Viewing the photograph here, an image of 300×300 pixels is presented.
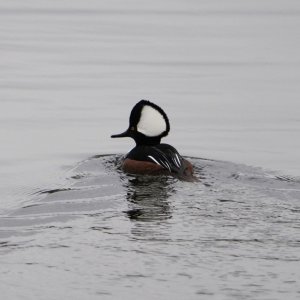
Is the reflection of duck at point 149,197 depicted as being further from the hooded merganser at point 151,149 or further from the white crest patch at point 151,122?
the white crest patch at point 151,122

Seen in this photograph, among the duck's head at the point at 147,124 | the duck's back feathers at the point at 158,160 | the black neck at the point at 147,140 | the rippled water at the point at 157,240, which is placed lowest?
the rippled water at the point at 157,240

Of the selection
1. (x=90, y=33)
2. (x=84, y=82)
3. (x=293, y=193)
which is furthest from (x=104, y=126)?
(x=90, y=33)

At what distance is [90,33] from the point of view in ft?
90.6

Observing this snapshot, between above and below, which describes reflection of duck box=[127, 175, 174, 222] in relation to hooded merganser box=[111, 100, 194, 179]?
below

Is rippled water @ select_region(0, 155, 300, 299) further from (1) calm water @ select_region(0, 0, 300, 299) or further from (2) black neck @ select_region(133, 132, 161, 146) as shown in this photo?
(2) black neck @ select_region(133, 132, 161, 146)

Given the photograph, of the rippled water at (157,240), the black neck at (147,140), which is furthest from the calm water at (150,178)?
the black neck at (147,140)

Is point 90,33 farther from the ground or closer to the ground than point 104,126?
farther from the ground

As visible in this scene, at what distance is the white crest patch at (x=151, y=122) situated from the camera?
40.2 feet

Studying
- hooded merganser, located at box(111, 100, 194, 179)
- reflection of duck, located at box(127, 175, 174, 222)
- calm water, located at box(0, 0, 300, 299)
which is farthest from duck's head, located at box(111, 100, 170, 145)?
reflection of duck, located at box(127, 175, 174, 222)

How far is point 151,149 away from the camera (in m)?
12.0

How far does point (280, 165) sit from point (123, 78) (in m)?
7.13

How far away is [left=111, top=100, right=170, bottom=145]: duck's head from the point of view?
1224 cm

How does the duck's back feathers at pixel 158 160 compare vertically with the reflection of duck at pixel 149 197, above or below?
above

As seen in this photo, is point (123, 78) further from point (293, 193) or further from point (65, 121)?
point (293, 193)
